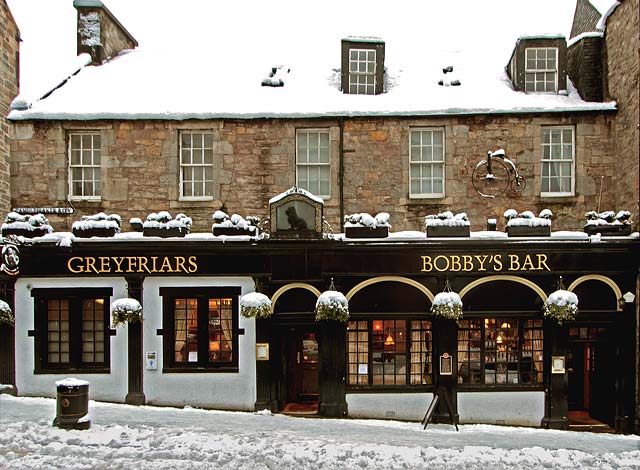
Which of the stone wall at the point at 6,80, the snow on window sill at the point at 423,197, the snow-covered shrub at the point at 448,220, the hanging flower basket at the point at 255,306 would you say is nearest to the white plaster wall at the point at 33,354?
the stone wall at the point at 6,80

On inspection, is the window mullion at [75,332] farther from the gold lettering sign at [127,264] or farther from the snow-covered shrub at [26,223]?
the snow-covered shrub at [26,223]

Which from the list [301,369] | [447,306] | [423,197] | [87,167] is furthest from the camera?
[301,369]

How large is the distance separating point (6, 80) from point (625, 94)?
14022 mm

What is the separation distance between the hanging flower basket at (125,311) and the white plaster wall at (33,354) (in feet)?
1.55

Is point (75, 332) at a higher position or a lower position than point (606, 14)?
lower

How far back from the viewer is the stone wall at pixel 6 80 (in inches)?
480

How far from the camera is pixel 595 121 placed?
12289 mm

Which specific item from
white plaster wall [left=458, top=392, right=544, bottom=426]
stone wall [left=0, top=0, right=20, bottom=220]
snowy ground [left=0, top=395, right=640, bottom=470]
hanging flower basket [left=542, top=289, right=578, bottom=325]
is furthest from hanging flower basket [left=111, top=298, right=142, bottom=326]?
hanging flower basket [left=542, top=289, right=578, bottom=325]

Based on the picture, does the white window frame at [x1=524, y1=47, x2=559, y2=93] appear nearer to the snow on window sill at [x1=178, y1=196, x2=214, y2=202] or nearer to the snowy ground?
the snowy ground

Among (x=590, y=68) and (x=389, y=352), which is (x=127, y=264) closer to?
(x=389, y=352)

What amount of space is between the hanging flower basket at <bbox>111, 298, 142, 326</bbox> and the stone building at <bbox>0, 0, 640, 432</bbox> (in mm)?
333

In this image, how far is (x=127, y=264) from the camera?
466 inches

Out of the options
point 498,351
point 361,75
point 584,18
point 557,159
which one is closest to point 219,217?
point 361,75

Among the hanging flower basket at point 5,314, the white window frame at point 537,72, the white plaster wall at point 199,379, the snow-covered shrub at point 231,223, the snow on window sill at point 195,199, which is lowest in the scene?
the white plaster wall at point 199,379
